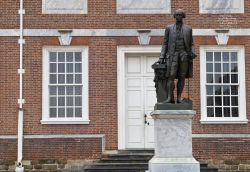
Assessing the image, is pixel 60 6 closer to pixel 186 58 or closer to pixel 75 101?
pixel 75 101

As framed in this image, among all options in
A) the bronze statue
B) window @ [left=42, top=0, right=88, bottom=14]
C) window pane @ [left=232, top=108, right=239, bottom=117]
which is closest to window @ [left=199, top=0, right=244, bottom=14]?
window pane @ [left=232, top=108, right=239, bottom=117]

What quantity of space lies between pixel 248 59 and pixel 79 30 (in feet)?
17.6

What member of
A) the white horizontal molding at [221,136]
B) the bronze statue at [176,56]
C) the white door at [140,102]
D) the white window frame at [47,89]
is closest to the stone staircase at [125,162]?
the white door at [140,102]

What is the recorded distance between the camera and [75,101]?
1898 centimetres

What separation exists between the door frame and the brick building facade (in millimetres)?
31

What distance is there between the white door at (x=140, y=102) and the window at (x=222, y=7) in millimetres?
2181

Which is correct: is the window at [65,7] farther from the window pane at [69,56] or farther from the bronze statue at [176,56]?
the bronze statue at [176,56]

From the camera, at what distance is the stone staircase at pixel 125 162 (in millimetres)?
17531

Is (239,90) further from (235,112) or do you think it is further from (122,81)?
(122,81)

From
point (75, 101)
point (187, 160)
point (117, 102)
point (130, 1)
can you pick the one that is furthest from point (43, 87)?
point (187, 160)

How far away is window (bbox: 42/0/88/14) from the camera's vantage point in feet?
62.8

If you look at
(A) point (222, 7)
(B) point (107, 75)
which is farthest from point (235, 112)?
(B) point (107, 75)

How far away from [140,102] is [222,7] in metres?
3.98

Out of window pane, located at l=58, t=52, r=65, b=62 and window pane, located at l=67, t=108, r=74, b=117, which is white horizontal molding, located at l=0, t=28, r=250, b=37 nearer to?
window pane, located at l=58, t=52, r=65, b=62
